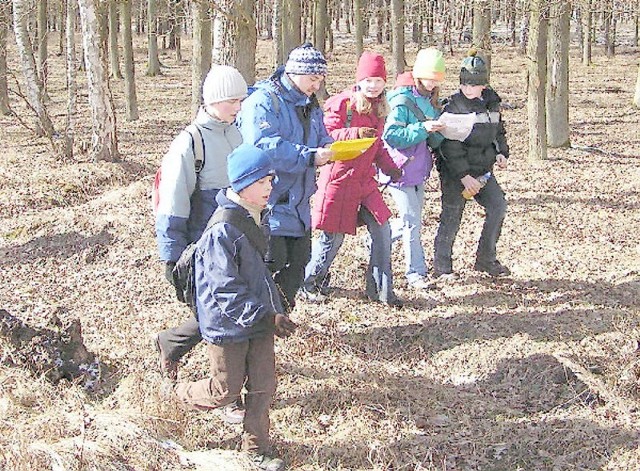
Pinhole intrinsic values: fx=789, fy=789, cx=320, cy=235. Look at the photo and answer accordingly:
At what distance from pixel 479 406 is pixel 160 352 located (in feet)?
6.63

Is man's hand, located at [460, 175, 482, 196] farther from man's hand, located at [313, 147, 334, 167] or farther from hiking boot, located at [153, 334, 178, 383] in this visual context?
hiking boot, located at [153, 334, 178, 383]

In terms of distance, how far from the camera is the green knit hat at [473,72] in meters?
6.23

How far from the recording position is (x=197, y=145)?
4516 millimetres

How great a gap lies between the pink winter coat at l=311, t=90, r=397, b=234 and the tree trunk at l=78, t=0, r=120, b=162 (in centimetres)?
662

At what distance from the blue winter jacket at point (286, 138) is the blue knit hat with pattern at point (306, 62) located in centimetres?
14

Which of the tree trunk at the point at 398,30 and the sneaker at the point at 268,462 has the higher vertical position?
the tree trunk at the point at 398,30

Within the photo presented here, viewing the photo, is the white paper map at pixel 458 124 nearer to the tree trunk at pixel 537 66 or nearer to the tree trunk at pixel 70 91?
the tree trunk at pixel 537 66

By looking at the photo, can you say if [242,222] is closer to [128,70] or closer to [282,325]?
[282,325]

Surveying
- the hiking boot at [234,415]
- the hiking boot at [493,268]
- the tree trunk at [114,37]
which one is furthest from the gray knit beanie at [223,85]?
the tree trunk at [114,37]

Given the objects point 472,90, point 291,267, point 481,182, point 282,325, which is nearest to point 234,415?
point 282,325

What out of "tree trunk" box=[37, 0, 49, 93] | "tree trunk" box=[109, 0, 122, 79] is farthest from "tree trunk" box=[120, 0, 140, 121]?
"tree trunk" box=[37, 0, 49, 93]

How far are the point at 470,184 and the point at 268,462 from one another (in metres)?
3.23

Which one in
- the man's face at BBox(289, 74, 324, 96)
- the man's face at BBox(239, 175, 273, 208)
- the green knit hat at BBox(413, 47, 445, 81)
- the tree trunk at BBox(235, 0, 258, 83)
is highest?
the tree trunk at BBox(235, 0, 258, 83)

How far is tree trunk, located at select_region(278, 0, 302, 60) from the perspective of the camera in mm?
17422
